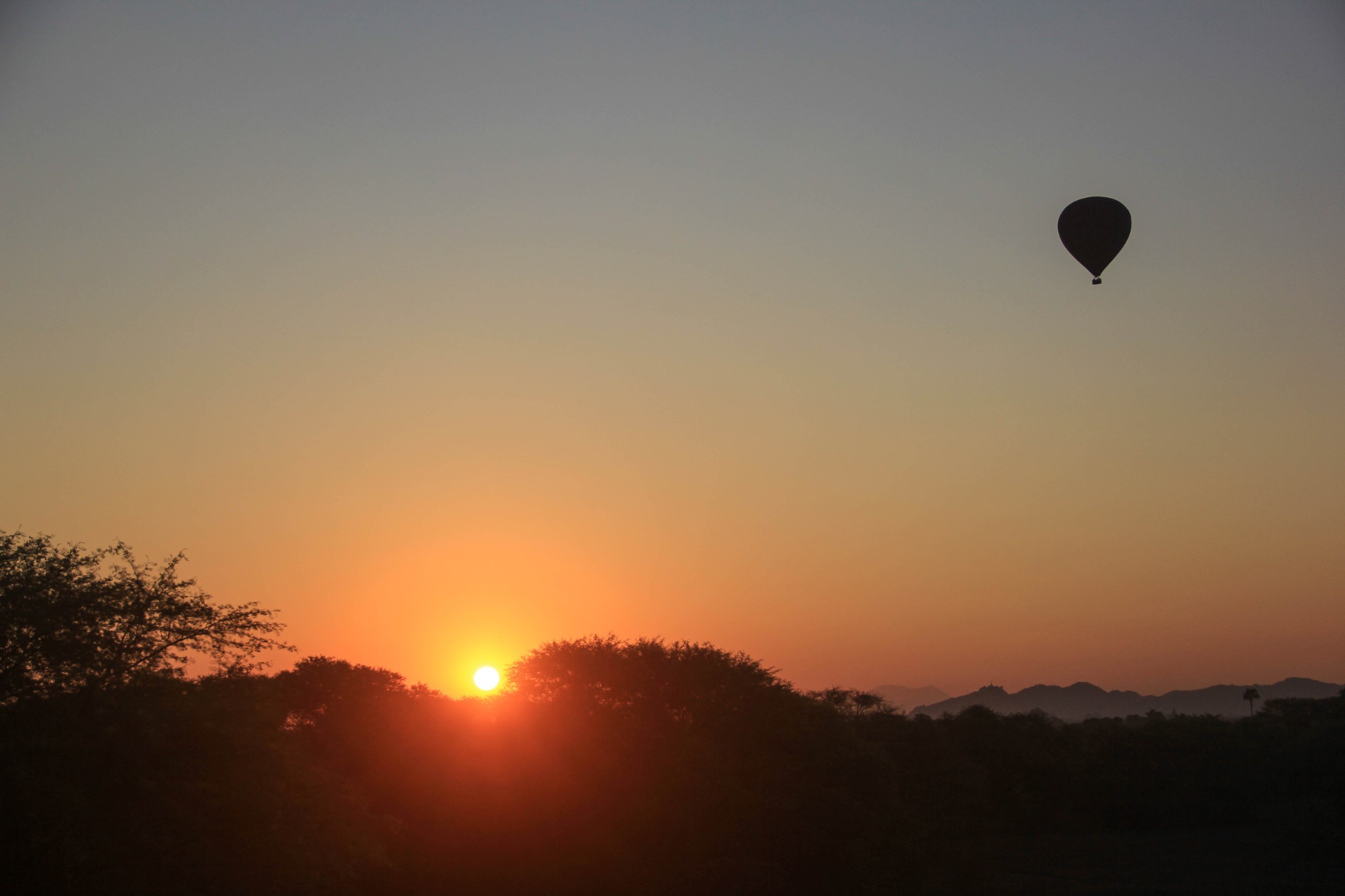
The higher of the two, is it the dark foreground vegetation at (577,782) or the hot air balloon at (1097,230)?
the hot air balloon at (1097,230)

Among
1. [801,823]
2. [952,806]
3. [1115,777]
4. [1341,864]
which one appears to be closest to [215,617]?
[801,823]

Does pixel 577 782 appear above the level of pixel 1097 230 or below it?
below

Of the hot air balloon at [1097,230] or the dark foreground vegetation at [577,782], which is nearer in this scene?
the dark foreground vegetation at [577,782]

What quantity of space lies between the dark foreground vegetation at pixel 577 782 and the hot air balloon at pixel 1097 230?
20936 millimetres

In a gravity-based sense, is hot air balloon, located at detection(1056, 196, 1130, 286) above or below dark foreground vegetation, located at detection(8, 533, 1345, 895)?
above

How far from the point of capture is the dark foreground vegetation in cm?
2072

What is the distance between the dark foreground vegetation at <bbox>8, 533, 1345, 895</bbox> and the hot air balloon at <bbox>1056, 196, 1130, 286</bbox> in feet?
68.7

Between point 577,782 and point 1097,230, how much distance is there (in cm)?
2670

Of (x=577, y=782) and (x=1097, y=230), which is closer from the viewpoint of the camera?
(x=1097, y=230)

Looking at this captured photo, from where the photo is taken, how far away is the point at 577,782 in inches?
1441

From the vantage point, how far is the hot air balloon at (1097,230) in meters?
31.8

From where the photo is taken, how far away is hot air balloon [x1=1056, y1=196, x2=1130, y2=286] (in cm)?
3177

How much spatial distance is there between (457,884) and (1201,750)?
6053cm

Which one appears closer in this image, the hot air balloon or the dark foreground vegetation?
the dark foreground vegetation
